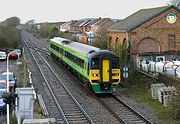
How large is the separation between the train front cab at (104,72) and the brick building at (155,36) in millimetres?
8282

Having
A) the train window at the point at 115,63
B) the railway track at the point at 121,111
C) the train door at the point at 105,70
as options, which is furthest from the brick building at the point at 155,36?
the railway track at the point at 121,111

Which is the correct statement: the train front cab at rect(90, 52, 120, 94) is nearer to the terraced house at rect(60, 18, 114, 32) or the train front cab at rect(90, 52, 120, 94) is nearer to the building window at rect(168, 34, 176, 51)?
the building window at rect(168, 34, 176, 51)

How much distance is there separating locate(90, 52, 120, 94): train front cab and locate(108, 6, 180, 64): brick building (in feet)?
27.2

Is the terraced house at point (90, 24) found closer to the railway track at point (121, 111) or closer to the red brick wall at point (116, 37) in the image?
the red brick wall at point (116, 37)

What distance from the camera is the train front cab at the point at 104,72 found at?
2078cm

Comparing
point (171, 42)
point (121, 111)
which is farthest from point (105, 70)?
point (171, 42)

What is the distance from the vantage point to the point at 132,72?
2592cm

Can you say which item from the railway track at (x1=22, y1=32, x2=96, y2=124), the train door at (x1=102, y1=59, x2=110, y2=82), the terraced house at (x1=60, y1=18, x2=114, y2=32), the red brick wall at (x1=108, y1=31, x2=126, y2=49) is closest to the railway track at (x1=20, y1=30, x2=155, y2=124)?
the train door at (x1=102, y1=59, x2=110, y2=82)

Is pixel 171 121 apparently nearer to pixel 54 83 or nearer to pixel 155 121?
pixel 155 121

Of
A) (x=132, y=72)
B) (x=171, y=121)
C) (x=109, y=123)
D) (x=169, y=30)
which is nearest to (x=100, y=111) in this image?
(x=109, y=123)

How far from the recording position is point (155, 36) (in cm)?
3083

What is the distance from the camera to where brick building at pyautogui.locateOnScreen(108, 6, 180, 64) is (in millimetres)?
29891

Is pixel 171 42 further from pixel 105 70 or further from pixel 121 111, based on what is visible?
pixel 121 111

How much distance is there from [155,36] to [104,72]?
36.9ft
